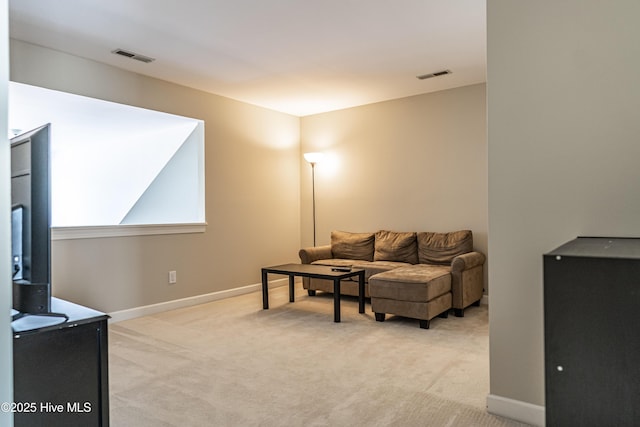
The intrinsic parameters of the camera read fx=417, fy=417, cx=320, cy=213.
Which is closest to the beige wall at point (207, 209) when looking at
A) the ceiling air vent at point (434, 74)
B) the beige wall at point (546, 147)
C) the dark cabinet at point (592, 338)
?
the ceiling air vent at point (434, 74)

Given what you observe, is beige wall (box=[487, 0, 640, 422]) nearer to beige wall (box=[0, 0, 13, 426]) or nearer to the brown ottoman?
the brown ottoman

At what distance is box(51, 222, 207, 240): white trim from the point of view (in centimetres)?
368

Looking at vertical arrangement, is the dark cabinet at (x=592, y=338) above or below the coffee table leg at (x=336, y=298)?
above

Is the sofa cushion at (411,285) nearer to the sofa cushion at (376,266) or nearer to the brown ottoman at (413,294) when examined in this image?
the brown ottoman at (413,294)

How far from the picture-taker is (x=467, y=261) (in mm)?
4125

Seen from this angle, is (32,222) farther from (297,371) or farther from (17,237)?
(297,371)

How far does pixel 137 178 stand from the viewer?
627cm

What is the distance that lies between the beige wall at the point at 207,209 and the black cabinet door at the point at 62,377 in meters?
2.63

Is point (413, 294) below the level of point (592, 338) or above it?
below

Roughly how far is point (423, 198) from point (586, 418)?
13.2ft

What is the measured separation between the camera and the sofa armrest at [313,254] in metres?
5.10

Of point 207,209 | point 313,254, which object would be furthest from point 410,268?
point 207,209

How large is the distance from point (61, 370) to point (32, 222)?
498 millimetres

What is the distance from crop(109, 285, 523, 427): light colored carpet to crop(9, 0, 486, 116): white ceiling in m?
2.45
